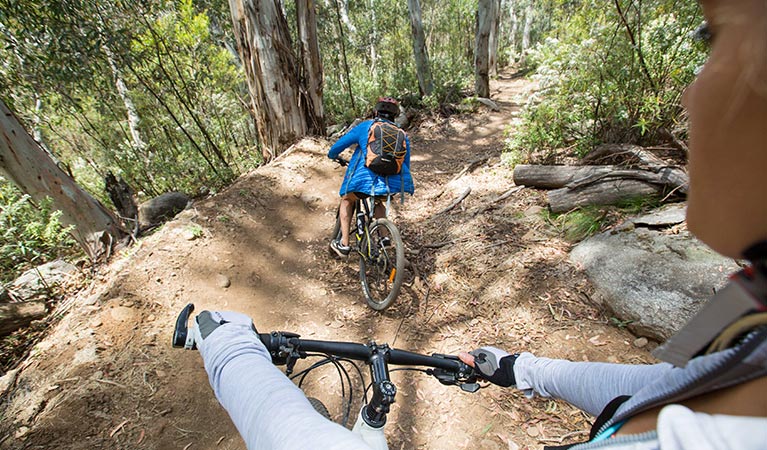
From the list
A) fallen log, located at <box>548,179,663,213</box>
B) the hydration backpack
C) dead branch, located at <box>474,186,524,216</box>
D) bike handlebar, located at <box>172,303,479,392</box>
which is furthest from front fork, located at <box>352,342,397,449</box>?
dead branch, located at <box>474,186,524,216</box>

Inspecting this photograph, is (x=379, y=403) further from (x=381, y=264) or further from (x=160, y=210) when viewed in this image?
(x=160, y=210)

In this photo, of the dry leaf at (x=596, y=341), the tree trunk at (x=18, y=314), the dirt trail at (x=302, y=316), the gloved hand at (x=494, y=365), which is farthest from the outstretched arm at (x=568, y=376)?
the tree trunk at (x=18, y=314)

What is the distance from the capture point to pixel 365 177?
391 centimetres

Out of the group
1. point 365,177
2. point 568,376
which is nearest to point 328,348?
point 568,376

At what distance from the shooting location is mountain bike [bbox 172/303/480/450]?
1164 millimetres

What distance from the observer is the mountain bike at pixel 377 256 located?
3723mm

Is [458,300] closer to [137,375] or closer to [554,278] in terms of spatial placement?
[554,278]

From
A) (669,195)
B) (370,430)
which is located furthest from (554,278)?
(370,430)

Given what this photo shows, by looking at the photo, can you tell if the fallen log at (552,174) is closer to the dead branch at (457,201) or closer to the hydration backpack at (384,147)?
the dead branch at (457,201)

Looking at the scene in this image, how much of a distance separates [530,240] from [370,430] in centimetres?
348

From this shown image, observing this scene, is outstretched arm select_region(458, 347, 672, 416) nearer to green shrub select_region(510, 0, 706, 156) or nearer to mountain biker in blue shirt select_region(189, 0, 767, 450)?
mountain biker in blue shirt select_region(189, 0, 767, 450)

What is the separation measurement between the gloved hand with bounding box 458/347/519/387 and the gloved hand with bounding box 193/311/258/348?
1081 mm

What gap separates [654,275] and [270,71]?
7.28 m

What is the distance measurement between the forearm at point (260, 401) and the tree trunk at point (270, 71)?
686cm
